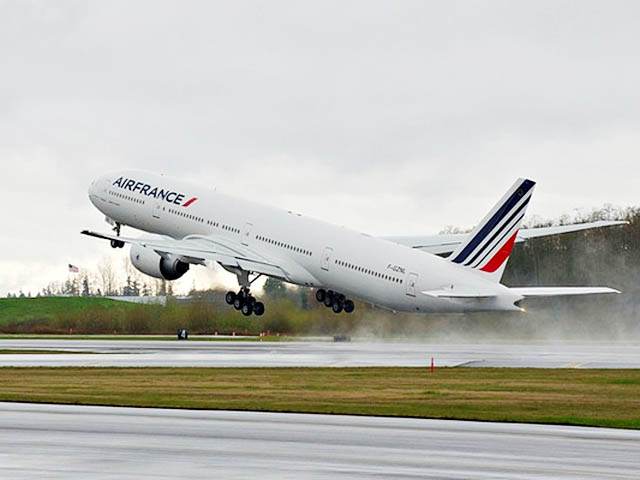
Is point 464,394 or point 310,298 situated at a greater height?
point 310,298

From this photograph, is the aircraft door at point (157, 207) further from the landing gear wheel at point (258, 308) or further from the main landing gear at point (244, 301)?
the landing gear wheel at point (258, 308)

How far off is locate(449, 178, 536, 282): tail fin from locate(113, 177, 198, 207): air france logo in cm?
1898

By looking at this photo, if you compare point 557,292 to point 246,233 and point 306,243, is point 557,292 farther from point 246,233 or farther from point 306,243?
point 246,233

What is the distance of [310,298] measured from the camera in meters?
81.0

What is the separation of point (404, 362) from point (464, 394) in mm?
15404

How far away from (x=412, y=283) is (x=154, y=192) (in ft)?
63.2

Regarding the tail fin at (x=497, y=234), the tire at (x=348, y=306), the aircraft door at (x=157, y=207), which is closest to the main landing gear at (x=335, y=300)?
the tire at (x=348, y=306)

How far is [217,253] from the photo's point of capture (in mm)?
70562

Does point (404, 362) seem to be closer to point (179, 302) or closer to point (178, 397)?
point (178, 397)

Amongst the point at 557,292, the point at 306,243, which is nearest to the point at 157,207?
the point at 306,243

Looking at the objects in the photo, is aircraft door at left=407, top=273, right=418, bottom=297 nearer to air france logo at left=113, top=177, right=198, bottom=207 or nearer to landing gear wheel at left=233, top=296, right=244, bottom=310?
landing gear wheel at left=233, top=296, right=244, bottom=310

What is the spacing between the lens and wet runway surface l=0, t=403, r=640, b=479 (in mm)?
19844

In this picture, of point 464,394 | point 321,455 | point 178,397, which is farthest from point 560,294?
point 321,455

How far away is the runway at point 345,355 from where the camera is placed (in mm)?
51281
